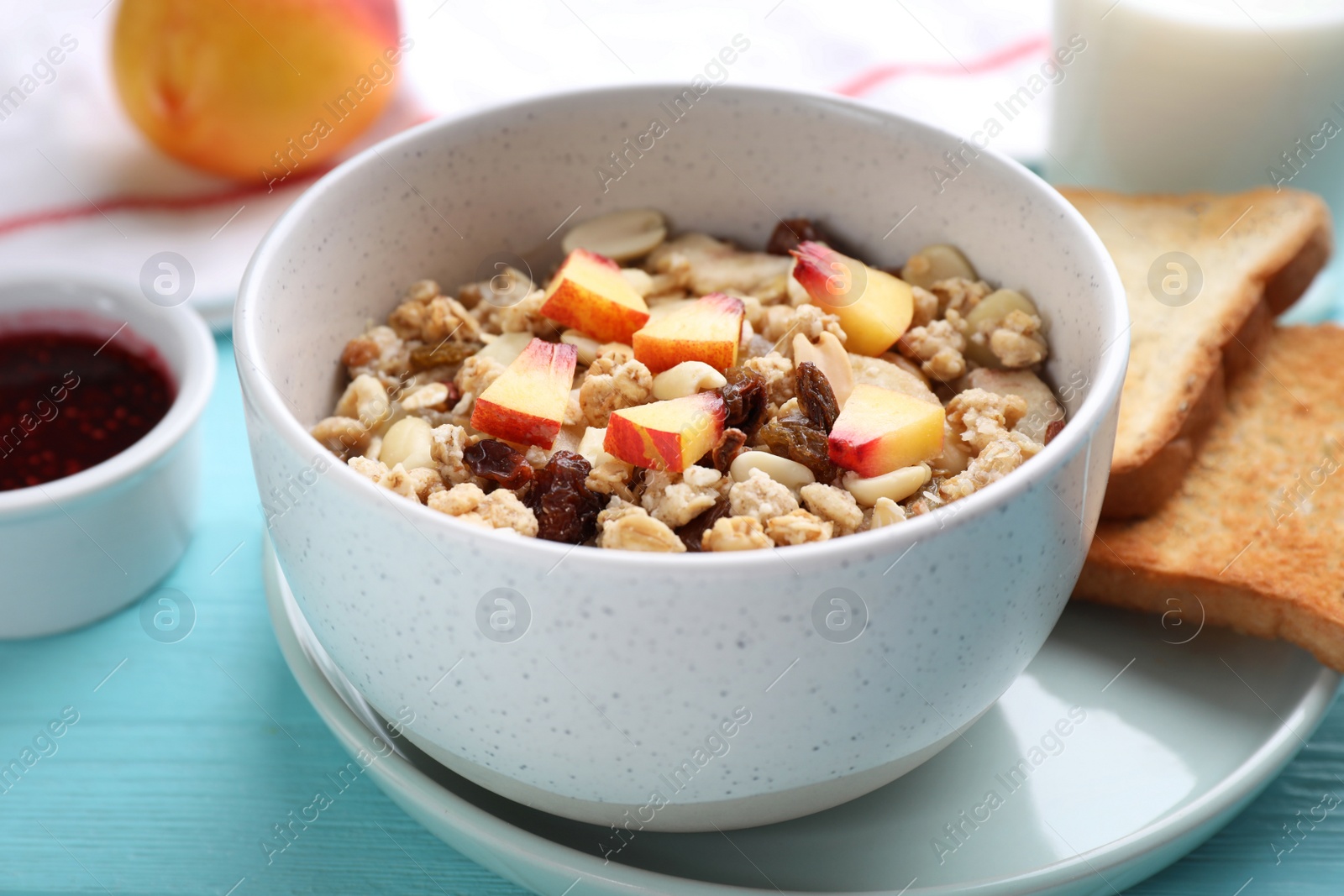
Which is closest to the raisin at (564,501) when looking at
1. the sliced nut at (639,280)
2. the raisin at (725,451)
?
the raisin at (725,451)

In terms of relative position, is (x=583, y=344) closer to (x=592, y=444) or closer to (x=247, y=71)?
(x=592, y=444)

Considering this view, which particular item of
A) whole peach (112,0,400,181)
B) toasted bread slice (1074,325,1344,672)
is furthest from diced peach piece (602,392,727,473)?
whole peach (112,0,400,181)

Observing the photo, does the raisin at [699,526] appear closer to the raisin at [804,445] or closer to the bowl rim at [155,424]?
the raisin at [804,445]

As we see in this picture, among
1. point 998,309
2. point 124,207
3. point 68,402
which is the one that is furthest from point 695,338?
point 124,207

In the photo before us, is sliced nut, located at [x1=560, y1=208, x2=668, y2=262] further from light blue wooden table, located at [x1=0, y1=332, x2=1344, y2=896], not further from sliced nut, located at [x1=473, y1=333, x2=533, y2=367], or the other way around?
light blue wooden table, located at [x1=0, y1=332, x2=1344, y2=896]

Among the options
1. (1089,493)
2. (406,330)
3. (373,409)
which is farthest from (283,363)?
(1089,493)

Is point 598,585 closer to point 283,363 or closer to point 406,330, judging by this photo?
point 283,363
